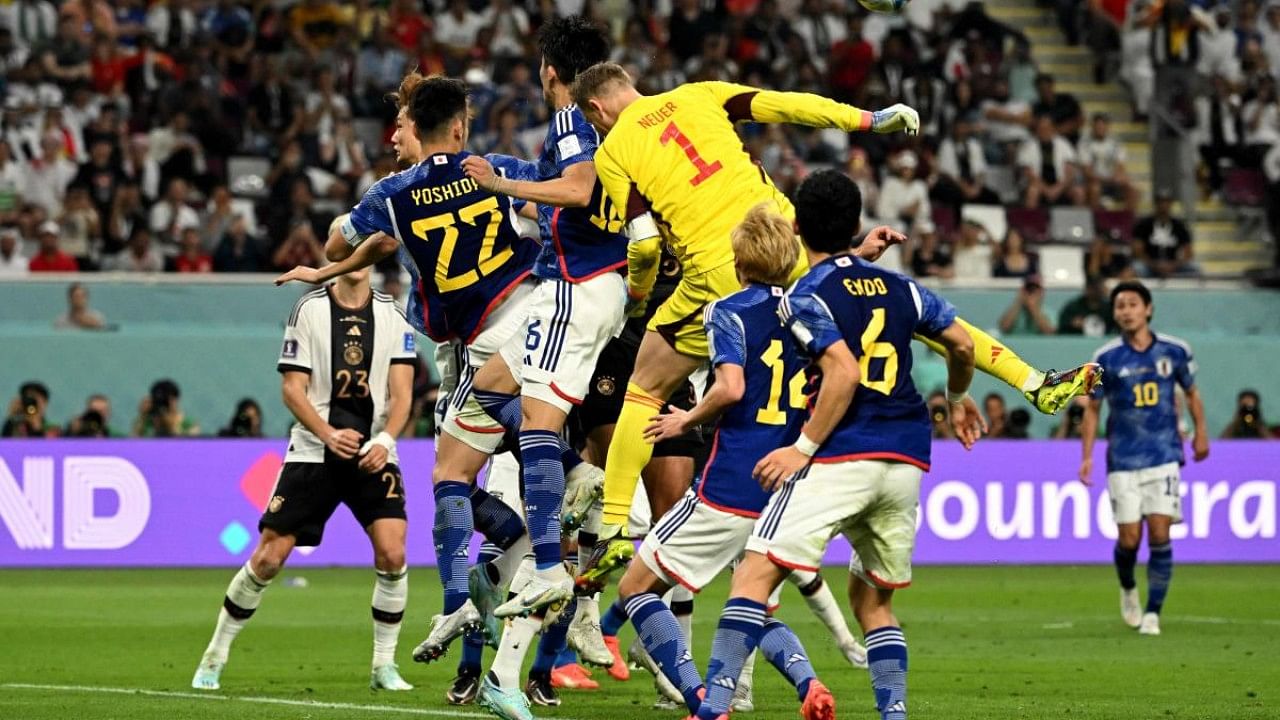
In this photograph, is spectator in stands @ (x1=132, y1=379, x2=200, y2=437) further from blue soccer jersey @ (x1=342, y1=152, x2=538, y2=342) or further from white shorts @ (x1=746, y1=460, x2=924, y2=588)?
white shorts @ (x1=746, y1=460, x2=924, y2=588)

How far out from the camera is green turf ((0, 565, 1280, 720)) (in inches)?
386

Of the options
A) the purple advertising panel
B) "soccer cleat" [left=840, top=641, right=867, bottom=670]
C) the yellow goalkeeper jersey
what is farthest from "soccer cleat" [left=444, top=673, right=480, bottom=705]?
the purple advertising panel

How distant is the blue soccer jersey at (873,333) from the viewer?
7.72m

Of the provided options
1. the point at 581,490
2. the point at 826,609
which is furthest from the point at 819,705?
the point at 826,609

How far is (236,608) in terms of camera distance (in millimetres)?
10789

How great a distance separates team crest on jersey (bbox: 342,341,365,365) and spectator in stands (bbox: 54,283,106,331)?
981cm

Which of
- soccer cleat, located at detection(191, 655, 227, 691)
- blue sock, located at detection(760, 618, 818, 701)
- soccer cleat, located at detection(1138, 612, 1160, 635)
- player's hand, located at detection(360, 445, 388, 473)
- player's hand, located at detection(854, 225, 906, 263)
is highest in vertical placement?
player's hand, located at detection(854, 225, 906, 263)

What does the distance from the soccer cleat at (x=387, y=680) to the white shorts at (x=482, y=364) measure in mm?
1340

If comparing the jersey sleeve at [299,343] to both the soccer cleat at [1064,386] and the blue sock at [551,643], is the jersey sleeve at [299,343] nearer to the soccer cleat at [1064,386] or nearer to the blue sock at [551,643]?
the blue sock at [551,643]

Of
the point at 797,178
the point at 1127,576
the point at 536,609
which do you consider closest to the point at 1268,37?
the point at 797,178

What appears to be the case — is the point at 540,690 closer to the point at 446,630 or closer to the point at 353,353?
the point at 446,630

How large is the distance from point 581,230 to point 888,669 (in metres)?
2.75

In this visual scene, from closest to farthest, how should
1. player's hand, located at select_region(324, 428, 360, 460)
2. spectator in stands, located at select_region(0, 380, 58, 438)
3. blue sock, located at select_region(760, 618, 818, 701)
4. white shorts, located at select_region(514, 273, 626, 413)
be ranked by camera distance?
blue sock, located at select_region(760, 618, 818, 701) < white shorts, located at select_region(514, 273, 626, 413) < player's hand, located at select_region(324, 428, 360, 460) < spectator in stands, located at select_region(0, 380, 58, 438)

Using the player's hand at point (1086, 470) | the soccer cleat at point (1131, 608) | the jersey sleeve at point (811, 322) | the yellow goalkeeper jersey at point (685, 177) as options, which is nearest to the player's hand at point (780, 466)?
the jersey sleeve at point (811, 322)
